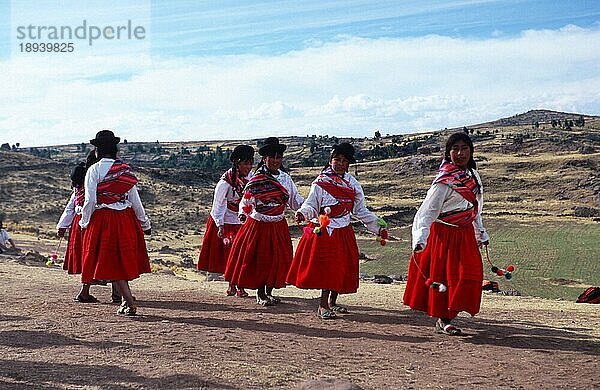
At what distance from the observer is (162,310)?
9.58 metres

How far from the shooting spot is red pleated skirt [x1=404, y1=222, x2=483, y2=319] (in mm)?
7859

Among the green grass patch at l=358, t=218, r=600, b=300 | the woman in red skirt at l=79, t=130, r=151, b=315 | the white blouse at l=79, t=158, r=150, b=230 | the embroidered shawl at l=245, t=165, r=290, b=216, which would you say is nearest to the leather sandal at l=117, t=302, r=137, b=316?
the woman in red skirt at l=79, t=130, r=151, b=315

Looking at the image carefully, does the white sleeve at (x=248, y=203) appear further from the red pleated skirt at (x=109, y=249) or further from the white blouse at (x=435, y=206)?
the white blouse at (x=435, y=206)

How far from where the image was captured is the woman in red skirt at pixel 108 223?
8.80 metres

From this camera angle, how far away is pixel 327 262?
905 centimetres

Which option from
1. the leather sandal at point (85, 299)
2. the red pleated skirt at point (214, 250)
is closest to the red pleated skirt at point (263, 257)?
the red pleated skirt at point (214, 250)

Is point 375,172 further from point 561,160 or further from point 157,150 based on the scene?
point 157,150

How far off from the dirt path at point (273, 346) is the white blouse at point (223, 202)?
1.18m

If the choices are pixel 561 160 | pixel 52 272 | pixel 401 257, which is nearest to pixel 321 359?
pixel 52 272

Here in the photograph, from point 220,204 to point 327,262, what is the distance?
254 centimetres

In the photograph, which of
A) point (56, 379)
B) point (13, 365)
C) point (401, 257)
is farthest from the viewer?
point (401, 257)

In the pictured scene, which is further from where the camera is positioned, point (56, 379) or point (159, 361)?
point (159, 361)

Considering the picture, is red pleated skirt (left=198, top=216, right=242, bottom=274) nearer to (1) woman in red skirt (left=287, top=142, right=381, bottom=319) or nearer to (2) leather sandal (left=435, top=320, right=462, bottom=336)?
(1) woman in red skirt (left=287, top=142, right=381, bottom=319)

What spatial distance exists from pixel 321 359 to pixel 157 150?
4622 inches
